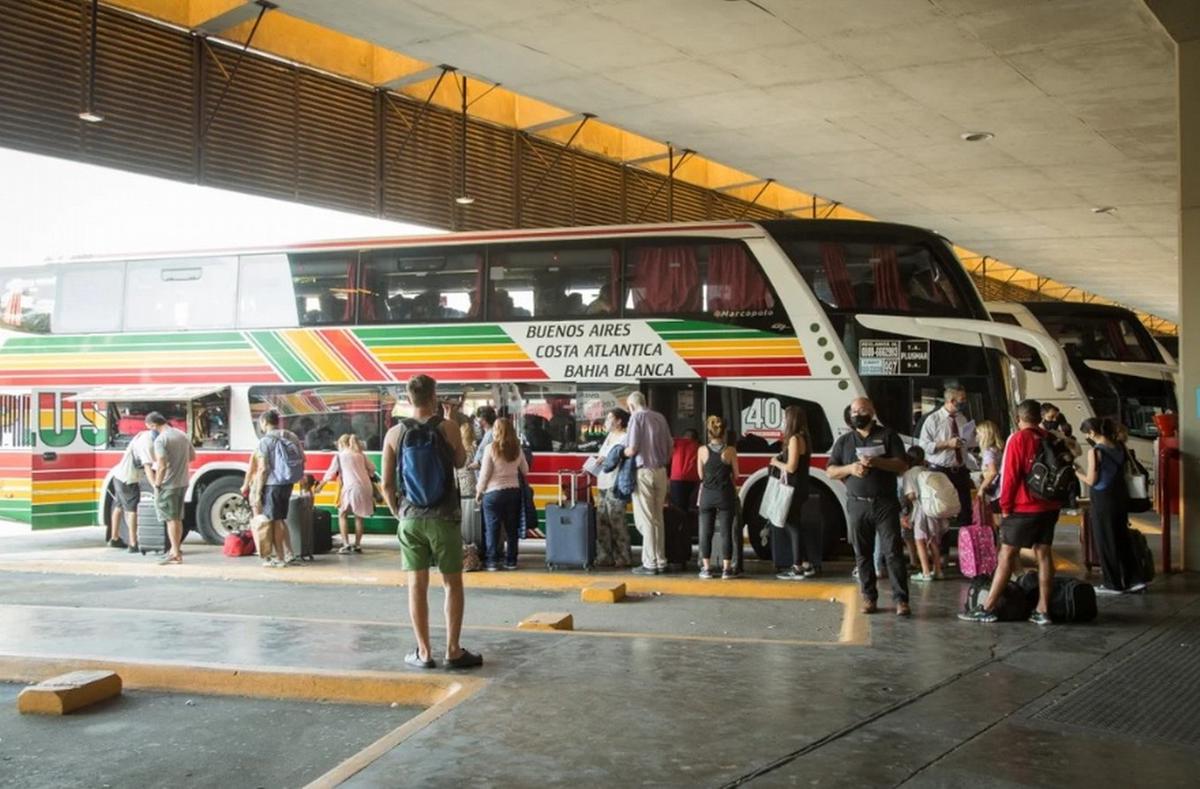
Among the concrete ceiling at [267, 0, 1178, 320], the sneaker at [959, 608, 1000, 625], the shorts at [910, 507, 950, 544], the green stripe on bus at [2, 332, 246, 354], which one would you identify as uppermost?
the concrete ceiling at [267, 0, 1178, 320]

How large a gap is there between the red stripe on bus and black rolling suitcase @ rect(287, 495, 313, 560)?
1687 mm

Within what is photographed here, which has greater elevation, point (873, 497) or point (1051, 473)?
point (1051, 473)

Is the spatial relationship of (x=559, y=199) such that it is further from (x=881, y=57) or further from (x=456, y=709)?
(x=456, y=709)

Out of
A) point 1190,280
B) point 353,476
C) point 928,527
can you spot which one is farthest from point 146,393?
point 1190,280

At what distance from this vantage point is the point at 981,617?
8.30m

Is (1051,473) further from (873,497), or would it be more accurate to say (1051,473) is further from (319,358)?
(319,358)

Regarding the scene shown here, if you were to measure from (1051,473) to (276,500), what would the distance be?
797 centimetres

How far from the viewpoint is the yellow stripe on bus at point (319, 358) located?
44.7 ft

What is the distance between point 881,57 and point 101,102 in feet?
30.1

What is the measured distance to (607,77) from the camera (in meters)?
14.6

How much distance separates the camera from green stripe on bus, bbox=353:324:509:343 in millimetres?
13211

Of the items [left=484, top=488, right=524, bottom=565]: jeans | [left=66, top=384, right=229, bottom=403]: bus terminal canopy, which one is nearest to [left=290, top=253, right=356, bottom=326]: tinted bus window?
[left=66, top=384, right=229, bottom=403]: bus terminal canopy

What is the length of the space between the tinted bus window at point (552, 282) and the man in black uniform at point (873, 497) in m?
4.71

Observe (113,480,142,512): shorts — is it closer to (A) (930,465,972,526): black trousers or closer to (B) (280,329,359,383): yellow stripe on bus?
(B) (280,329,359,383): yellow stripe on bus
